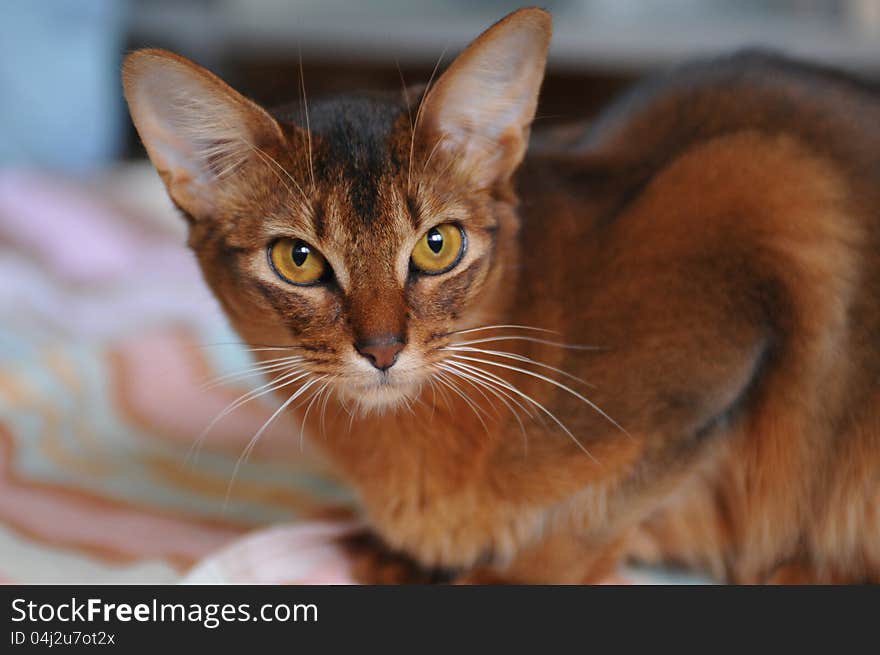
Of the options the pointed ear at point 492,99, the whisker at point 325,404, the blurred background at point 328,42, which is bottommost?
the whisker at point 325,404

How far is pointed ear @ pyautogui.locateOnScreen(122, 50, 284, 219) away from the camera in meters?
0.90

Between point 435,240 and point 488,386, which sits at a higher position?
point 435,240

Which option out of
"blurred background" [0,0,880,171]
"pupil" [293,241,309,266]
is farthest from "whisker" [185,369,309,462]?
"blurred background" [0,0,880,171]

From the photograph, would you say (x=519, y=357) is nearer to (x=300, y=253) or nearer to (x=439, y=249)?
(x=439, y=249)

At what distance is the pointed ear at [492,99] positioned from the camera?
0.91m

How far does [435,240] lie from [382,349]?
132mm

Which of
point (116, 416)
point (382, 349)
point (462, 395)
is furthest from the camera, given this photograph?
point (116, 416)

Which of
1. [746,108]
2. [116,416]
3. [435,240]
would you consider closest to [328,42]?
[116,416]

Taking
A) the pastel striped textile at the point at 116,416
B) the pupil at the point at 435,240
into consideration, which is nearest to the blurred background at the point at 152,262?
the pastel striped textile at the point at 116,416

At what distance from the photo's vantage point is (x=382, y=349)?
89cm

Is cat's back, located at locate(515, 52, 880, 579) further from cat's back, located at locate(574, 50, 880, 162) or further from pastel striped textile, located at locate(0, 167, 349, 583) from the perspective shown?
pastel striped textile, located at locate(0, 167, 349, 583)

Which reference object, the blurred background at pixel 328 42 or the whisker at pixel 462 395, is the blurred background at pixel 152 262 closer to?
the blurred background at pixel 328 42

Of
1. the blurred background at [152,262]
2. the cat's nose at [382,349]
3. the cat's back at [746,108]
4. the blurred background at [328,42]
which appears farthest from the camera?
the blurred background at [328,42]

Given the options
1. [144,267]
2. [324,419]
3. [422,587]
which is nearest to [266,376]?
[324,419]
